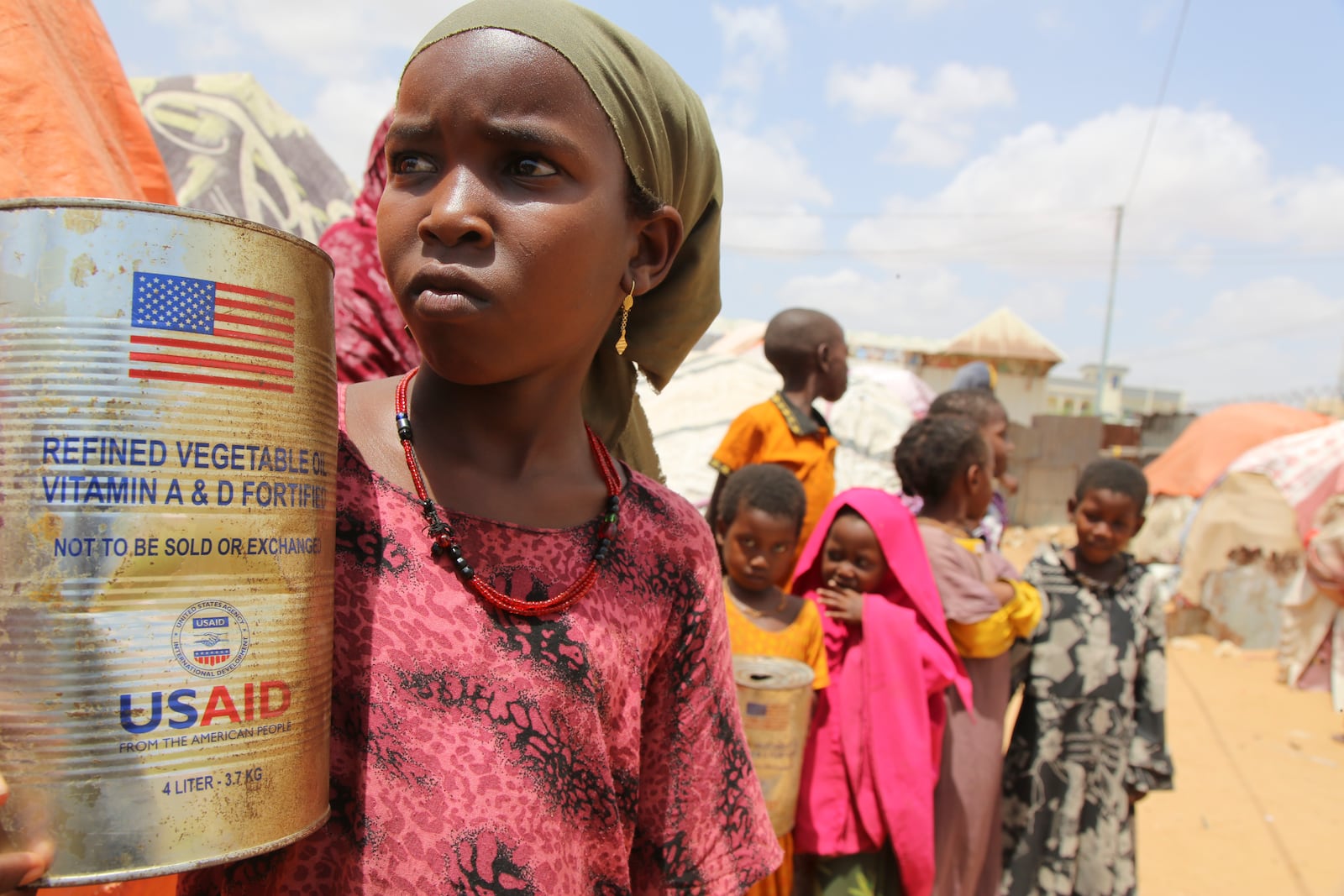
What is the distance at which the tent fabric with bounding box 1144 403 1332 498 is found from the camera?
41.0ft

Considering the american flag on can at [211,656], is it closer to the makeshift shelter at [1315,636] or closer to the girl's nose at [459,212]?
the girl's nose at [459,212]

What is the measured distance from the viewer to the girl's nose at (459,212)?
3.28ft

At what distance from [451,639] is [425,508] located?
15cm

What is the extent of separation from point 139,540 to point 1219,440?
1445cm

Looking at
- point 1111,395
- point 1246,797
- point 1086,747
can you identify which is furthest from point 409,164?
point 1111,395

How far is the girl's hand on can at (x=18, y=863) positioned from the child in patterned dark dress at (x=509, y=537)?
295mm

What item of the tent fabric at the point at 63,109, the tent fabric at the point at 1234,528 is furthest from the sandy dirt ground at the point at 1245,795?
the tent fabric at the point at 63,109

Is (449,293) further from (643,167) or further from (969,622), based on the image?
(969,622)

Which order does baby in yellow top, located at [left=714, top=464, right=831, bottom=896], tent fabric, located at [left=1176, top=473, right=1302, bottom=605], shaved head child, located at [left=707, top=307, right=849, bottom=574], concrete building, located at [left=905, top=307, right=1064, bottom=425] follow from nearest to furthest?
baby in yellow top, located at [left=714, top=464, right=831, bottom=896] → shaved head child, located at [left=707, top=307, right=849, bottom=574] → tent fabric, located at [left=1176, top=473, right=1302, bottom=605] → concrete building, located at [left=905, top=307, right=1064, bottom=425]

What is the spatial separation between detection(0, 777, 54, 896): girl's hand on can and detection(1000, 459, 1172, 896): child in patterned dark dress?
11.3ft

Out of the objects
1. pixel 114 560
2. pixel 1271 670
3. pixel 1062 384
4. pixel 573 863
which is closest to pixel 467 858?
pixel 573 863

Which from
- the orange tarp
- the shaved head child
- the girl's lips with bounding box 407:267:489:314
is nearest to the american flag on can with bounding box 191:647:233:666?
the girl's lips with bounding box 407:267:489:314

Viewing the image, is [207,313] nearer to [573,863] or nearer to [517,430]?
[517,430]

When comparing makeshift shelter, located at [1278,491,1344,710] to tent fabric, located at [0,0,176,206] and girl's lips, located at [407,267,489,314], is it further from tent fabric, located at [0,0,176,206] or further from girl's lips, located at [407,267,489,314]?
tent fabric, located at [0,0,176,206]
